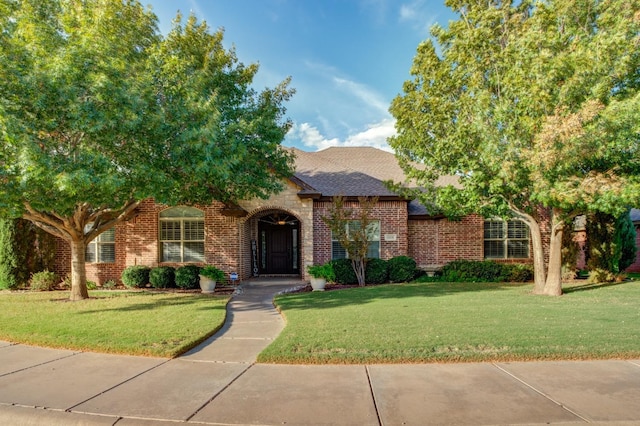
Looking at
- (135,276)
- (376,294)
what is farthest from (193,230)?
(376,294)

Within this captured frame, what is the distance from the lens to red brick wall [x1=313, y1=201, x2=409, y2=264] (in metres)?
14.7

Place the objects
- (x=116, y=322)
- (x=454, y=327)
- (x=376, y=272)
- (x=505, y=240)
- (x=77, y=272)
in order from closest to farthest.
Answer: (x=454, y=327) → (x=116, y=322) → (x=77, y=272) → (x=376, y=272) → (x=505, y=240)

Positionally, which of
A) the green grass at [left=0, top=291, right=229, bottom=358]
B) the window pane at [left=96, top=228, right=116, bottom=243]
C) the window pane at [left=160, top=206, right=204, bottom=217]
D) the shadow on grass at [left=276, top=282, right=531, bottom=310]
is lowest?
the shadow on grass at [left=276, top=282, right=531, bottom=310]

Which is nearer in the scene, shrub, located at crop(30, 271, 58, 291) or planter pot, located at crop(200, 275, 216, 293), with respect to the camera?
planter pot, located at crop(200, 275, 216, 293)

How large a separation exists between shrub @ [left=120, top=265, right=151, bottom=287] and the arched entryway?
5039 millimetres

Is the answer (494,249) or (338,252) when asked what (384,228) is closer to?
(338,252)

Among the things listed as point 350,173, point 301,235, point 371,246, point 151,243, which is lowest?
point 371,246

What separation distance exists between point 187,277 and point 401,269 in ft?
25.2

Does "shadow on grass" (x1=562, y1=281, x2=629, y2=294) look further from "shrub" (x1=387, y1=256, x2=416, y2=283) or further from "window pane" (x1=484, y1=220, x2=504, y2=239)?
"shrub" (x1=387, y1=256, x2=416, y2=283)

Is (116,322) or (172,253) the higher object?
(172,253)

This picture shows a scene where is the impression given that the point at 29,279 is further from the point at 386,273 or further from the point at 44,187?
the point at 386,273

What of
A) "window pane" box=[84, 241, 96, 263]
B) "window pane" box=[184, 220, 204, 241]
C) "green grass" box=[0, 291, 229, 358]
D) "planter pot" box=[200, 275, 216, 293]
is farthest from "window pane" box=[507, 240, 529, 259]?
"window pane" box=[84, 241, 96, 263]

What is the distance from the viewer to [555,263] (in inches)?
430

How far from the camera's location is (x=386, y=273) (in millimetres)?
13953
